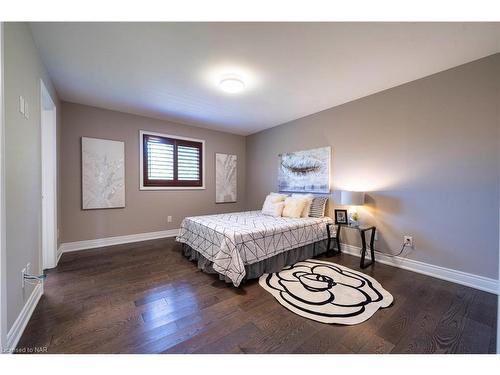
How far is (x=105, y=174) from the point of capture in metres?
3.43

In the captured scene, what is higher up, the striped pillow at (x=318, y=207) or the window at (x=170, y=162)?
the window at (x=170, y=162)

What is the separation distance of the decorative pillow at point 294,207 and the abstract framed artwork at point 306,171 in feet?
1.70

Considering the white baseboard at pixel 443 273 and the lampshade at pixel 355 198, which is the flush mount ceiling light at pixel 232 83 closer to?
the lampshade at pixel 355 198

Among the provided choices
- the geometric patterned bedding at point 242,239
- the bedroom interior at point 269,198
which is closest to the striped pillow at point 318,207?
the bedroom interior at point 269,198

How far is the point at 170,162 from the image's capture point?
13.5ft

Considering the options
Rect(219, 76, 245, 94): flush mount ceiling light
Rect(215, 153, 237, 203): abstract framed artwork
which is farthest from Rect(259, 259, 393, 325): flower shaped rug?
Rect(215, 153, 237, 203): abstract framed artwork

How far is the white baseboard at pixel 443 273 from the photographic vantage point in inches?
79.8

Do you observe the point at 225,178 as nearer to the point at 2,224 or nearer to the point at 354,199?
the point at 354,199

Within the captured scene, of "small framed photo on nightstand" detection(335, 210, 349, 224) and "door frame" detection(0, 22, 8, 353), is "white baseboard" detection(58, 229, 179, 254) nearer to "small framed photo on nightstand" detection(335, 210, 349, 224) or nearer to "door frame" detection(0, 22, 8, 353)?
"door frame" detection(0, 22, 8, 353)

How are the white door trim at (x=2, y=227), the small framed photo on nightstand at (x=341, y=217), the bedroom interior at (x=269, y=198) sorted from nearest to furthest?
the white door trim at (x=2, y=227) → the bedroom interior at (x=269, y=198) → the small framed photo on nightstand at (x=341, y=217)

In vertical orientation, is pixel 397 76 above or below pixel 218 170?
above

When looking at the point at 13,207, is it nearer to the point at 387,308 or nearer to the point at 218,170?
the point at 387,308
